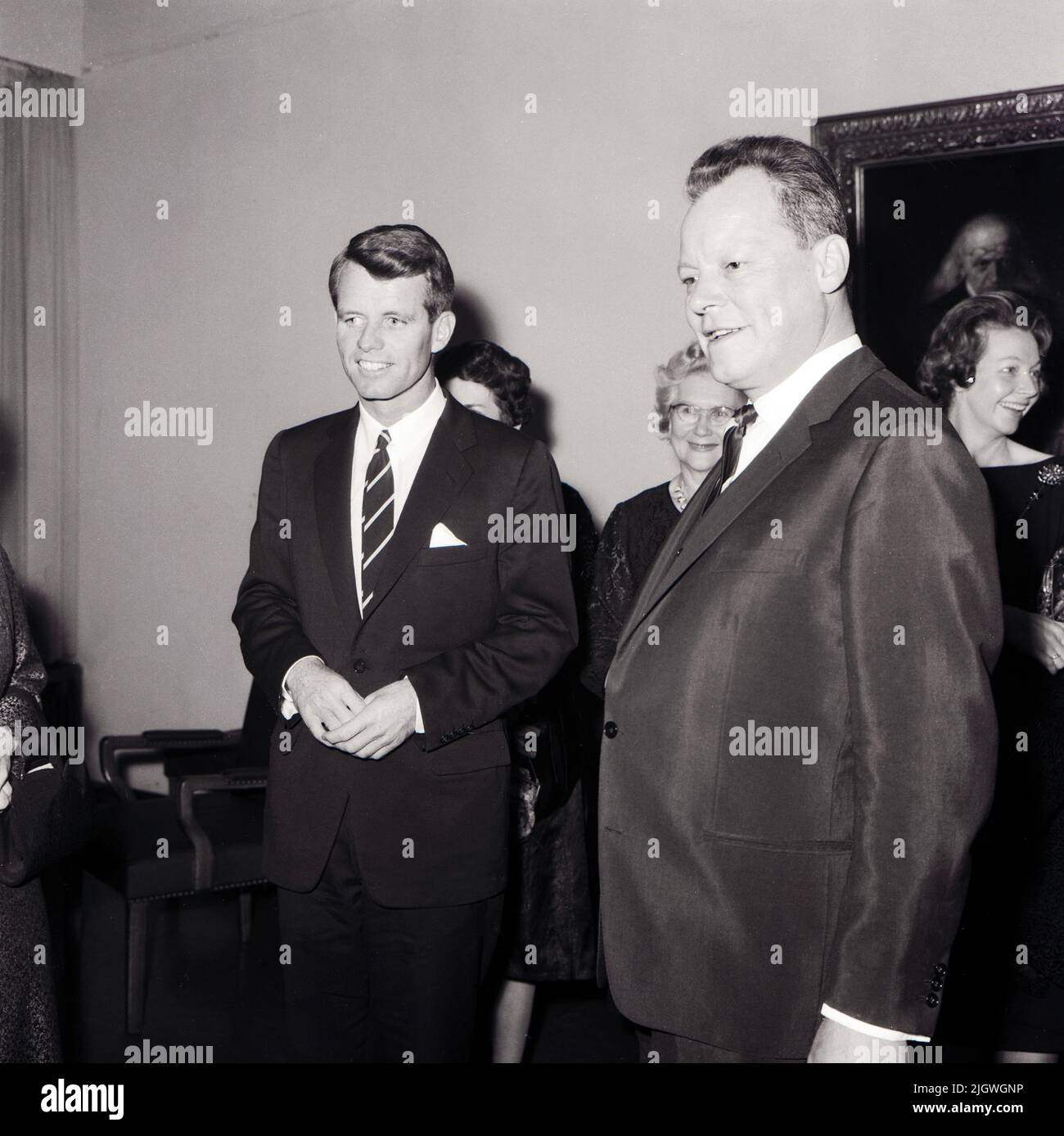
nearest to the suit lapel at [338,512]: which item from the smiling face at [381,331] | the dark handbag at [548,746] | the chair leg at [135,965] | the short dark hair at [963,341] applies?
the smiling face at [381,331]

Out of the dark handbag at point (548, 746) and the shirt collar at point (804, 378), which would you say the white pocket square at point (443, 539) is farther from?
the shirt collar at point (804, 378)

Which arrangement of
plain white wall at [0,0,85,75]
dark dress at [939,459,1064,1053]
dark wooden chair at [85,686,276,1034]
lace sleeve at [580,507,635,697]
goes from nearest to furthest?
dark dress at [939,459,1064,1053]
lace sleeve at [580,507,635,697]
dark wooden chair at [85,686,276,1034]
plain white wall at [0,0,85,75]

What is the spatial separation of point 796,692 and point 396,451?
38.0 inches

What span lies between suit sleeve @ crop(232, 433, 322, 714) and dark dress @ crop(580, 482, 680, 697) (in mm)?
865

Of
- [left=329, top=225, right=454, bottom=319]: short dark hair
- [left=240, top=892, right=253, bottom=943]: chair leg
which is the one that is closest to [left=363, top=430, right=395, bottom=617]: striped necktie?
[left=329, top=225, right=454, bottom=319]: short dark hair

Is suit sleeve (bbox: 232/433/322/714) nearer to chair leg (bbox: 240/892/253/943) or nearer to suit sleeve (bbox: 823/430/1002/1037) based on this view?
suit sleeve (bbox: 823/430/1002/1037)

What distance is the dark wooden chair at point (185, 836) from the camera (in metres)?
3.41

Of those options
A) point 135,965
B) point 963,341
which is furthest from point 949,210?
point 135,965

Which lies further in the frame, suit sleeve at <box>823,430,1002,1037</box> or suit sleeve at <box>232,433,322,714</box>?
suit sleeve at <box>232,433,322,714</box>

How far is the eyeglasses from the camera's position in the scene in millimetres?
2799

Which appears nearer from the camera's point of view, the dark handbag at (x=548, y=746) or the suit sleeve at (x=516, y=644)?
the suit sleeve at (x=516, y=644)

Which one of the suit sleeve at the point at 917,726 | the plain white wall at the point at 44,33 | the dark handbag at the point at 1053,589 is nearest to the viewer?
the suit sleeve at the point at 917,726

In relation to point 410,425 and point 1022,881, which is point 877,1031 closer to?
point 410,425

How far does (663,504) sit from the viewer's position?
9.49ft
